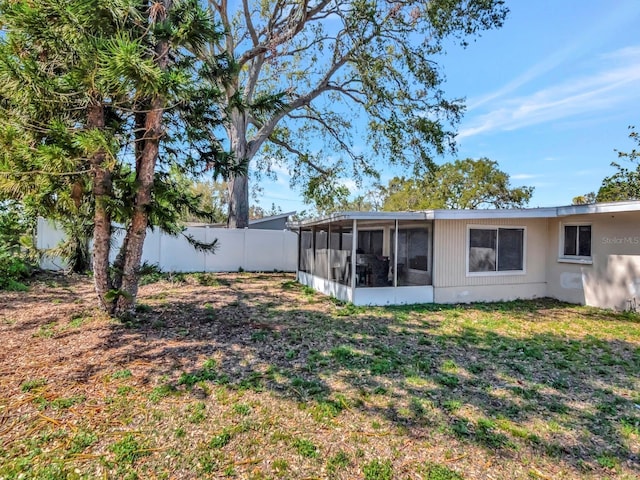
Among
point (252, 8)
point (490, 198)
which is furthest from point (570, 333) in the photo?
point (490, 198)

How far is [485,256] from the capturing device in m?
9.04

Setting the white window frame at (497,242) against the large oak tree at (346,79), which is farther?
the large oak tree at (346,79)

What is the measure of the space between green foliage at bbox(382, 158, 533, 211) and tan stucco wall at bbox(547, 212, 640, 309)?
57.4ft

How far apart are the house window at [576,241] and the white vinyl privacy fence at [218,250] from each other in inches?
375

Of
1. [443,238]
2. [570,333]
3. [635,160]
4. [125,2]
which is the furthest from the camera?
[635,160]

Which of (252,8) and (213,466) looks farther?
(252,8)

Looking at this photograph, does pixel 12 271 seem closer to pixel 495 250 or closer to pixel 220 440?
pixel 220 440

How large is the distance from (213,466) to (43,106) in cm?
437

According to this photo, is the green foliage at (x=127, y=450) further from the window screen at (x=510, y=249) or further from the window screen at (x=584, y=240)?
the window screen at (x=584, y=240)

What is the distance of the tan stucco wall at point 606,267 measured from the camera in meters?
8.02

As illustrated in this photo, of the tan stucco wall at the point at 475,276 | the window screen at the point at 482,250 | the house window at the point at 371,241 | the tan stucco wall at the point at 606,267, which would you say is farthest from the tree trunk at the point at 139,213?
the tan stucco wall at the point at 606,267

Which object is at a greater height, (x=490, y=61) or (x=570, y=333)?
(x=490, y=61)

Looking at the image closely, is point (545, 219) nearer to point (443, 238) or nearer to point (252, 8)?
point (443, 238)

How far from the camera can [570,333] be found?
20.6 feet
